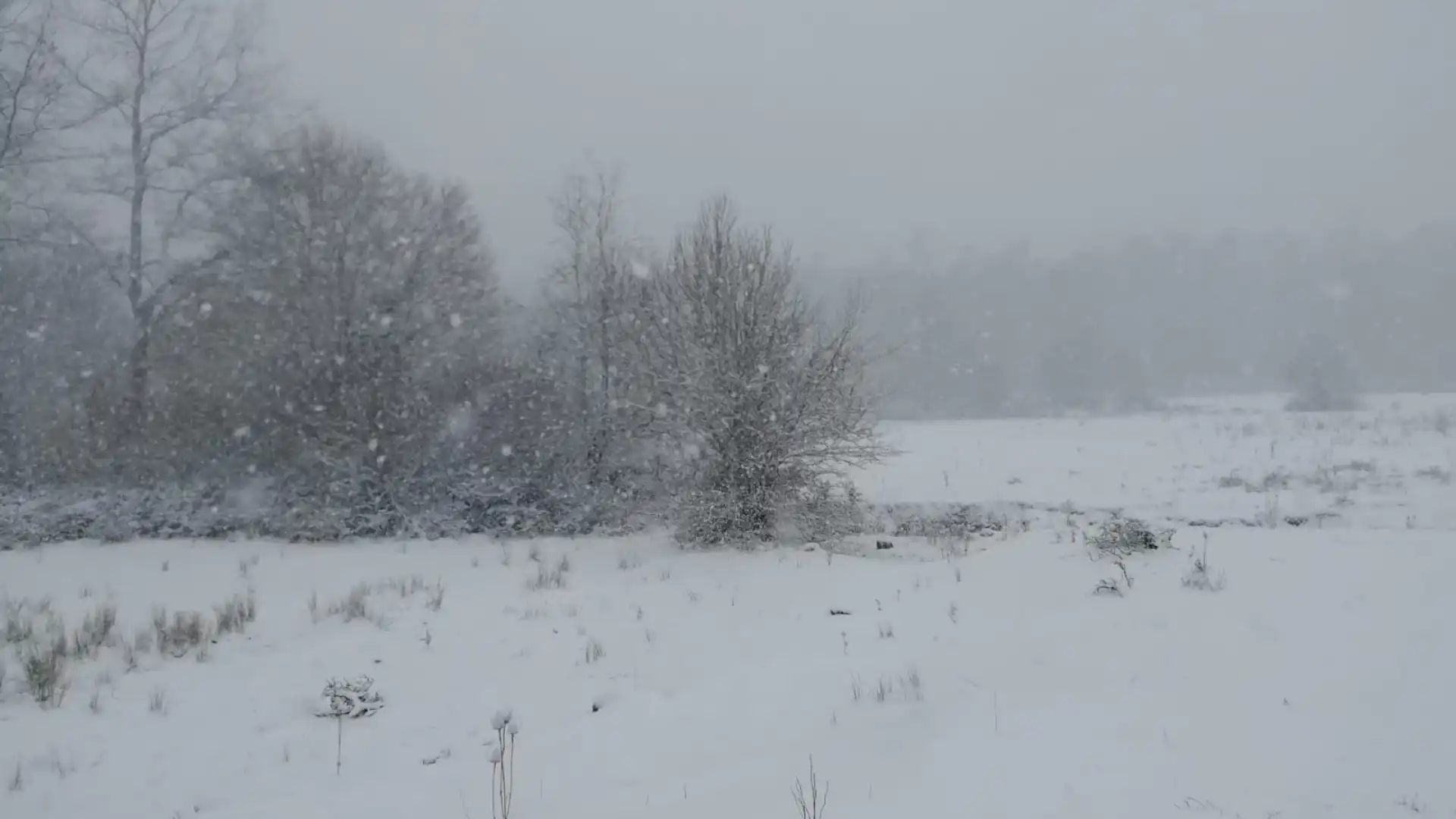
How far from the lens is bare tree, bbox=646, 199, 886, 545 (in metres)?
12.0

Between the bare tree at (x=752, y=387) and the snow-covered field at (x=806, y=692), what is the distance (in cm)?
220

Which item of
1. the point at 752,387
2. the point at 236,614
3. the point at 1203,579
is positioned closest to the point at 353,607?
the point at 236,614

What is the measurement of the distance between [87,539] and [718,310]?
36.7 feet

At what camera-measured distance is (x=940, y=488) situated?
54.8 feet

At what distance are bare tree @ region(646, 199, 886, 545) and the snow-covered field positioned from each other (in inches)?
86.4

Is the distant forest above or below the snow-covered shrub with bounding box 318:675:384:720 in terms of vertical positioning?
above

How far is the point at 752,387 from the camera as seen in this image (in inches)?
466

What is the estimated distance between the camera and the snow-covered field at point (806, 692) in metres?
4.04

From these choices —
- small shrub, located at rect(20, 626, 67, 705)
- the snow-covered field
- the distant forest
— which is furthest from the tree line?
the distant forest

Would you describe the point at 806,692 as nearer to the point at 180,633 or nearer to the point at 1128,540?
the point at 1128,540

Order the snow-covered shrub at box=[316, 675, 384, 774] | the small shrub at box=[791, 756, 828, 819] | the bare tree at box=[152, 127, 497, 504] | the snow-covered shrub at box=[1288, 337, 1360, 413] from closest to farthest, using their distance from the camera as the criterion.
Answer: the small shrub at box=[791, 756, 828, 819], the snow-covered shrub at box=[316, 675, 384, 774], the bare tree at box=[152, 127, 497, 504], the snow-covered shrub at box=[1288, 337, 1360, 413]

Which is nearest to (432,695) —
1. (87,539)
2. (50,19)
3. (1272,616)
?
(1272,616)

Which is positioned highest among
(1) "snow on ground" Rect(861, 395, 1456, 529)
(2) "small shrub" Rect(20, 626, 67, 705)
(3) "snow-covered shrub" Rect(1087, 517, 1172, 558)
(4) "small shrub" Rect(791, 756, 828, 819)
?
(1) "snow on ground" Rect(861, 395, 1456, 529)

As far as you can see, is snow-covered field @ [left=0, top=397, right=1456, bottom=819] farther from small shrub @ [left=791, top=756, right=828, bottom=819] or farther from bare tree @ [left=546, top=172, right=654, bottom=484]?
bare tree @ [left=546, top=172, right=654, bottom=484]
